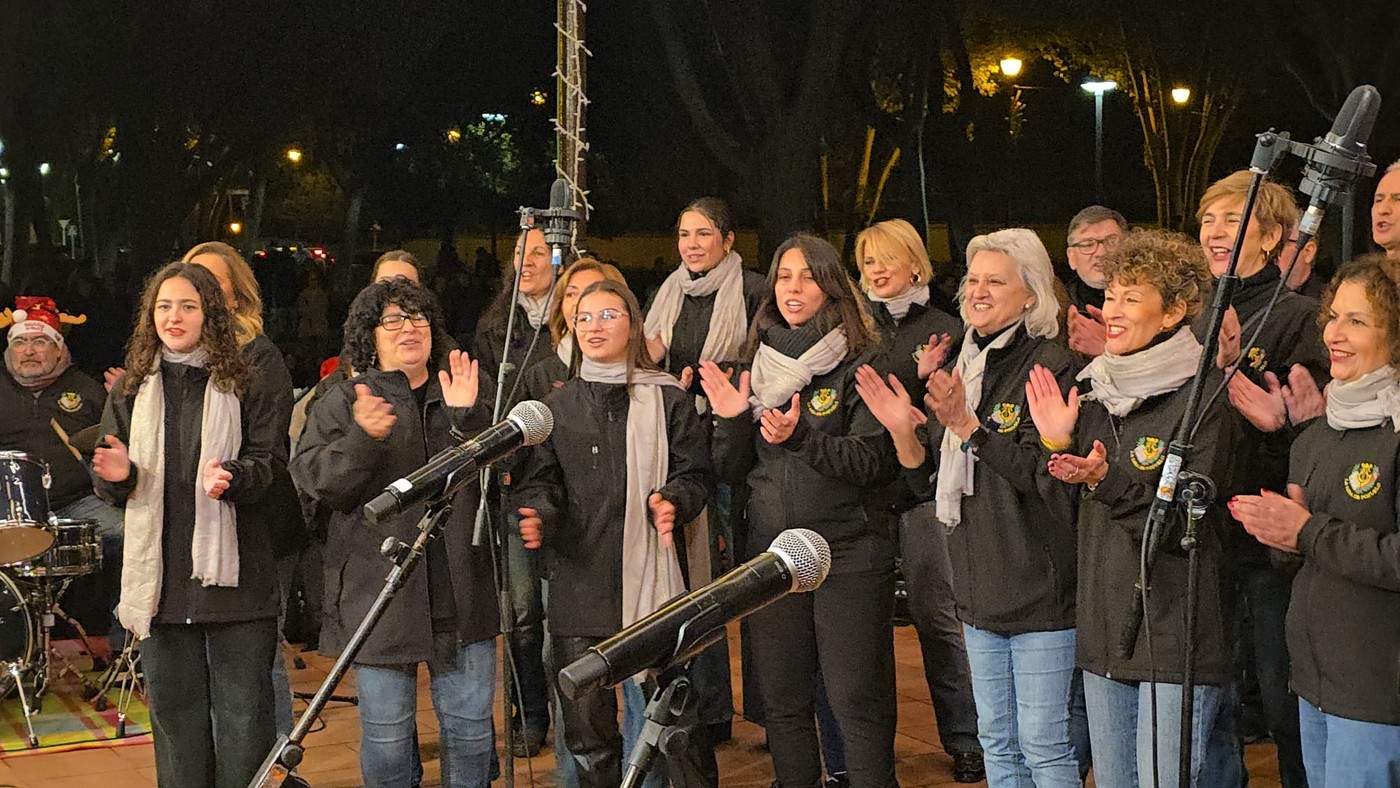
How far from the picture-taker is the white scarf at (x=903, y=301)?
5.63 meters

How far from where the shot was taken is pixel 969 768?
5.46 metres

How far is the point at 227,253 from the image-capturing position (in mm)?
5633

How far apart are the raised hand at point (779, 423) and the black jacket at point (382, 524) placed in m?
0.82

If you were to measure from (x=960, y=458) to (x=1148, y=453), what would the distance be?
63 centimetres

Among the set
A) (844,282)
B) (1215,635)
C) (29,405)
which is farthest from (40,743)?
(1215,635)

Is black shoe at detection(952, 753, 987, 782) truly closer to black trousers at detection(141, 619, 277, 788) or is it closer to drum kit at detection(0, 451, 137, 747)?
black trousers at detection(141, 619, 277, 788)

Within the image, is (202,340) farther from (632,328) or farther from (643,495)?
(643,495)

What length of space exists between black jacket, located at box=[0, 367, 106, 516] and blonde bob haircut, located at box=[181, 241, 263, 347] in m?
2.30

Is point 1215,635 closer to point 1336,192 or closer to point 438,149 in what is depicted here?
point 1336,192

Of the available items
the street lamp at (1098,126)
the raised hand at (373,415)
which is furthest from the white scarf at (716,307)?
the street lamp at (1098,126)

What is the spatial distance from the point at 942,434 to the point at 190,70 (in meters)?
9.04

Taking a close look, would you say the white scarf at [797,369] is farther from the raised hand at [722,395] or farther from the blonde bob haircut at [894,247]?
the blonde bob haircut at [894,247]

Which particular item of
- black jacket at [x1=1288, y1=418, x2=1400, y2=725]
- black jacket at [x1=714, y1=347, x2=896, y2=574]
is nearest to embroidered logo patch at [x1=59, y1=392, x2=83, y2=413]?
black jacket at [x1=714, y1=347, x2=896, y2=574]

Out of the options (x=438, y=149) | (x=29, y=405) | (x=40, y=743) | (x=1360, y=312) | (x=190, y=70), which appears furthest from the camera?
(x=438, y=149)
